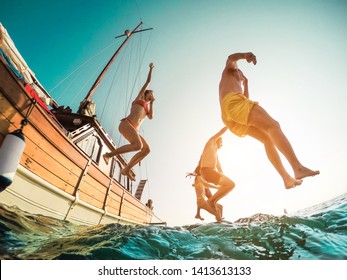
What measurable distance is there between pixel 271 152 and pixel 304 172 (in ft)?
2.33

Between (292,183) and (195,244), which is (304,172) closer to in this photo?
(292,183)

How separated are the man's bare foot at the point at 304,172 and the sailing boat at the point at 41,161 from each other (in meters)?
3.37

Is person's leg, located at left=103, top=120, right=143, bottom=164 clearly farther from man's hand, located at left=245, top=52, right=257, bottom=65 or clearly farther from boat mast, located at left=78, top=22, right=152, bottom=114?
boat mast, located at left=78, top=22, right=152, bottom=114

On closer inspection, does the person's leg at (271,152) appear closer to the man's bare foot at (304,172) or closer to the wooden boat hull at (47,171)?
the man's bare foot at (304,172)

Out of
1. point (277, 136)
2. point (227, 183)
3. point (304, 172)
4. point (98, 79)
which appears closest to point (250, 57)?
point (277, 136)

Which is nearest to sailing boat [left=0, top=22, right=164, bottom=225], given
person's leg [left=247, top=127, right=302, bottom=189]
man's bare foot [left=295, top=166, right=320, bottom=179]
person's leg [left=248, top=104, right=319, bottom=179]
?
person's leg [left=248, top=104, right=319, bottom=179]

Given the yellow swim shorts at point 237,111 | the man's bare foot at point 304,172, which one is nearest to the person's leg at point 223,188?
the yellow swim shorts at point 237,111

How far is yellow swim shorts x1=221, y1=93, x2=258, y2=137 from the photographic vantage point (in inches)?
105

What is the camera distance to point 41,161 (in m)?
3.21

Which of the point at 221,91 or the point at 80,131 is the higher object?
the point at 80,131

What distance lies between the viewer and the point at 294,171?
7.45 feet

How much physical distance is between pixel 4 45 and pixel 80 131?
270 centimetres
